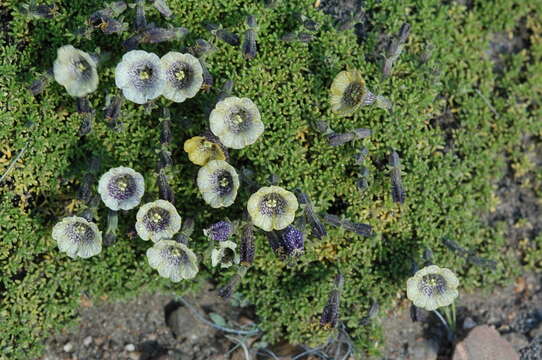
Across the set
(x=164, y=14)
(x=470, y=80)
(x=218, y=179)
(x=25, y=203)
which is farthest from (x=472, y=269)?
(x=25, y=203)

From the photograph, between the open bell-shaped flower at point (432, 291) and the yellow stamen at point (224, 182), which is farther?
the open bell-shaped flower at point (432, 291)

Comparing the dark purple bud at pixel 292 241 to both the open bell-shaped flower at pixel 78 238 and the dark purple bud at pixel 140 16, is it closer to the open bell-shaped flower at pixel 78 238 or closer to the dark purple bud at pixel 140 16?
the open bell-shaped flower at pixel 78 238

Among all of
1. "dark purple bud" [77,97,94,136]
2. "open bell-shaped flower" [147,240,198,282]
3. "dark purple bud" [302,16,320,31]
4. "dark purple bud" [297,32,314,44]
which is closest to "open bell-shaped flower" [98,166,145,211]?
"open bell-shaped flower" [147,240,198,282]

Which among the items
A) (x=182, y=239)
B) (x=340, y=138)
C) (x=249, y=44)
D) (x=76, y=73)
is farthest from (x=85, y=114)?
(x=340, y=138)

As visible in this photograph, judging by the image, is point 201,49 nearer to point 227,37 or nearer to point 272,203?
point 227,37

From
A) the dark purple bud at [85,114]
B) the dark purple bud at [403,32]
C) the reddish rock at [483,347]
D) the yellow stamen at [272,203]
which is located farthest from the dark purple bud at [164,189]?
the reddish rock at [483,347]
